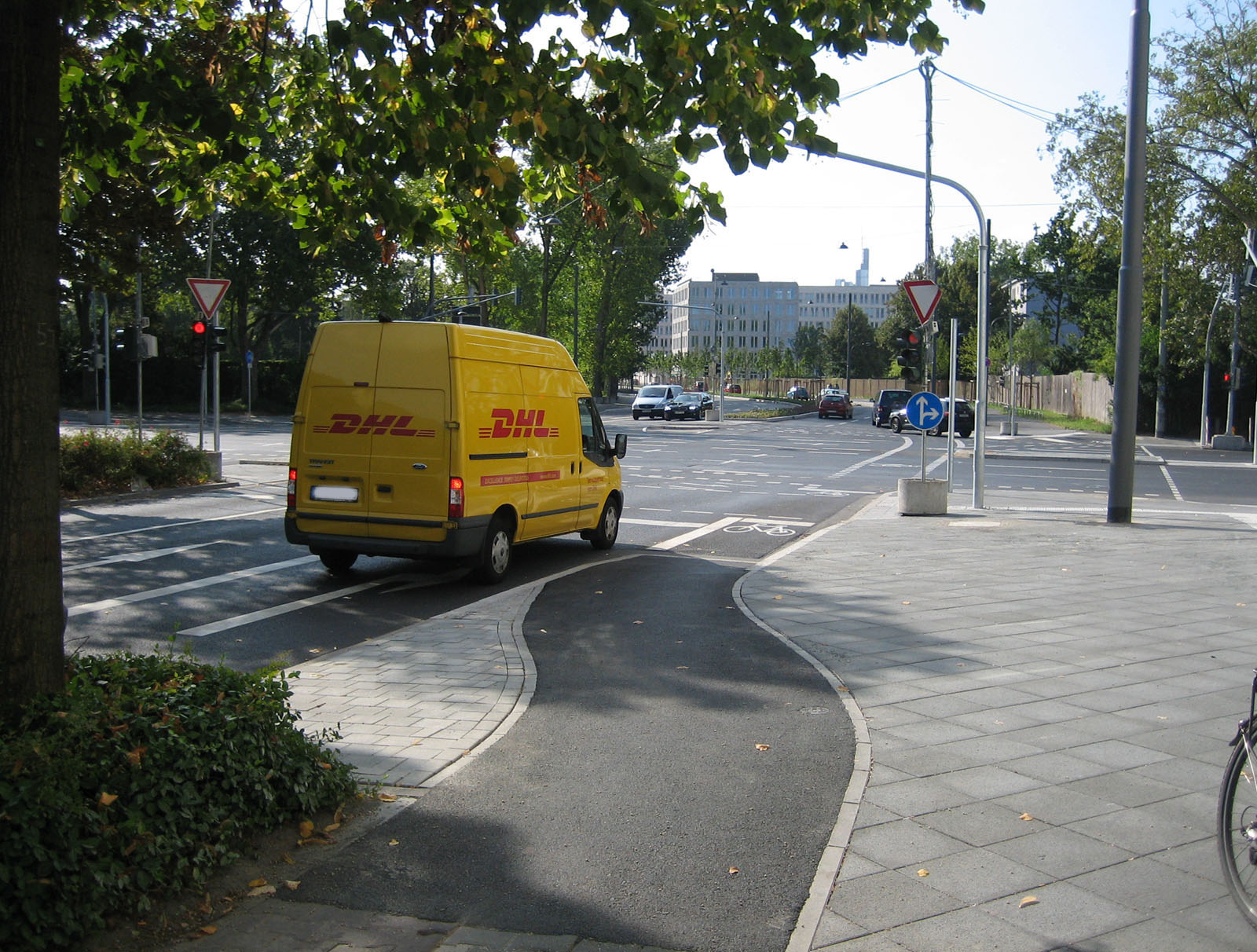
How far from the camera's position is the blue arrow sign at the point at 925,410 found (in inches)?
690

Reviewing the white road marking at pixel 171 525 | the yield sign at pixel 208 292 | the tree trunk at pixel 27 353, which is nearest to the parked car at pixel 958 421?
the yield sign at pixel 208 292

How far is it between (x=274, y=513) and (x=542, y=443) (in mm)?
6498

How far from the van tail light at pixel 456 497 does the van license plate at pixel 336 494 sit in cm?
94

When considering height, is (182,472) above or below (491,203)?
below

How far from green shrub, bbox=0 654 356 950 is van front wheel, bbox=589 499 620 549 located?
8.93 metres

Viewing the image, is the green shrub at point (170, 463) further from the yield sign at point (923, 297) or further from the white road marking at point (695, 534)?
the yield sign at point (923, 297)

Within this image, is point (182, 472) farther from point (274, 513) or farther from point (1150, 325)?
point (1150, 325)

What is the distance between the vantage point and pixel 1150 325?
53.2 metres

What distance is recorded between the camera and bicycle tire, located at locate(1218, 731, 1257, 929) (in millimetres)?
3643

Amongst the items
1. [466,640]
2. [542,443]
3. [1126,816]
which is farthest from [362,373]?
[1126,816]

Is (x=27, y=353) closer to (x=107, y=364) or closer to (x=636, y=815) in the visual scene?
(x=636, y=815)

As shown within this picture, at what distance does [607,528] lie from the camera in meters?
13.8

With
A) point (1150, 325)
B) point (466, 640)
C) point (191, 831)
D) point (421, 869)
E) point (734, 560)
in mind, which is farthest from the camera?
point (1150, 325)

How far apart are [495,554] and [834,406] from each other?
57.1m
